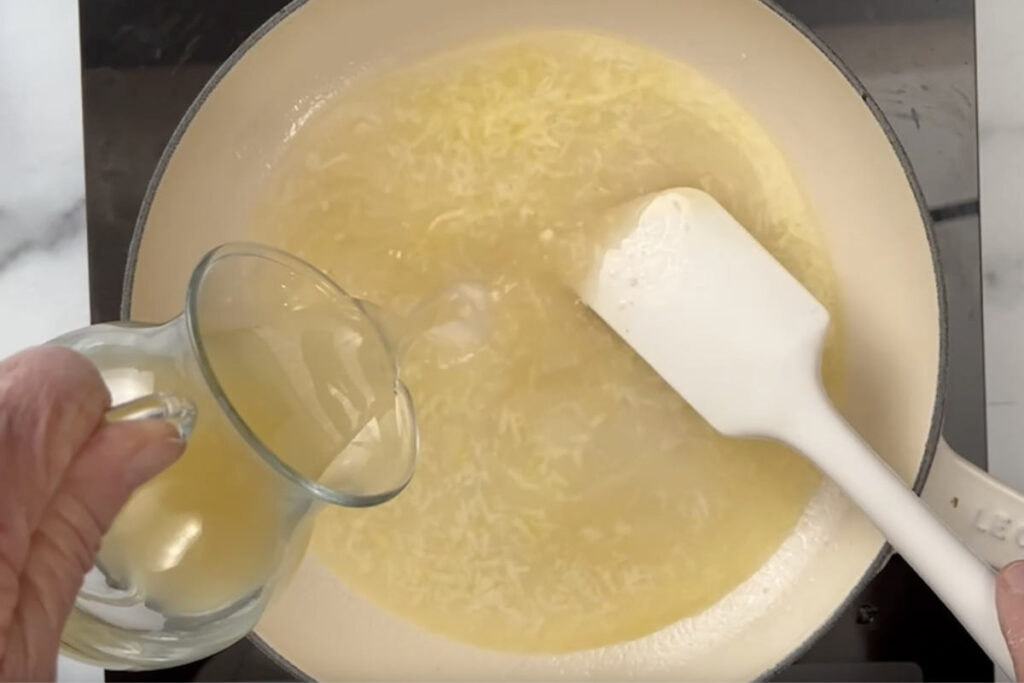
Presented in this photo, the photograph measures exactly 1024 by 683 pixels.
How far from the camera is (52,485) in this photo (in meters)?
0.46

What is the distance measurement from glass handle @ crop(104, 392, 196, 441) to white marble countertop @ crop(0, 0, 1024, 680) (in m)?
0.39

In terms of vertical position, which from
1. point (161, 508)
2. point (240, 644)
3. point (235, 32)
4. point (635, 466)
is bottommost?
point (240, 644)

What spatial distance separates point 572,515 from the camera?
32.3 inches

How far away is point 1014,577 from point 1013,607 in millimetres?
19

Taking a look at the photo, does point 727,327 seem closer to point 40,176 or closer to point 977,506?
point 977,506

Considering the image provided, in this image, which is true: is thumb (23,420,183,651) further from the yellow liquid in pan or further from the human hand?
the yellow liquid in pan

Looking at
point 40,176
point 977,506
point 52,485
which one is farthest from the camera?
point 40,176

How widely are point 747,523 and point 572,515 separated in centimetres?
14

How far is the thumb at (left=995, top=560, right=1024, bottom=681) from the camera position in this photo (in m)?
0.61

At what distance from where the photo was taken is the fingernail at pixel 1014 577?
62cm

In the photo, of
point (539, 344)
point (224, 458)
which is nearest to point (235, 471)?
point (224, 458)

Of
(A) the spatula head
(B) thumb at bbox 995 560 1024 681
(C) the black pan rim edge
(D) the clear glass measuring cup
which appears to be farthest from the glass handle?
(B) thumb at bbox 995 560 1024 681

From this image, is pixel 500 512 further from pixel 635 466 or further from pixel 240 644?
pixel 240 644

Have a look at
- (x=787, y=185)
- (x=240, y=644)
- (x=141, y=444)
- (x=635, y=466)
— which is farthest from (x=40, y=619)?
(x=787, y=185)
